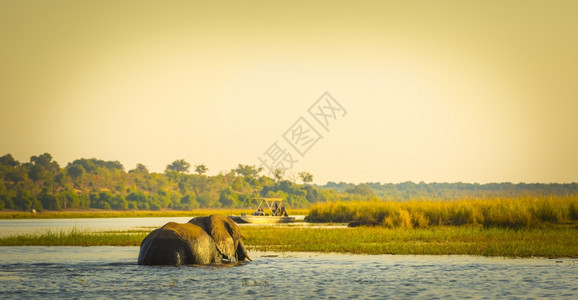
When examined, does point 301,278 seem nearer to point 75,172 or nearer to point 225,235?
point 225,235

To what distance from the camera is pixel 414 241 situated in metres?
32.1

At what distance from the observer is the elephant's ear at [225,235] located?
75.7ft

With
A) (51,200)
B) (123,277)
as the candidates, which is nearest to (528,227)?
(123,277)

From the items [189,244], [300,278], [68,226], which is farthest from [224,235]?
[68,226]

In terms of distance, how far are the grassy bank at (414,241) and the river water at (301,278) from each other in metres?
1.76

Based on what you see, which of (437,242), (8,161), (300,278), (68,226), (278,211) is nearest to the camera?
(300,278)

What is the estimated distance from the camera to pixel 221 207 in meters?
183

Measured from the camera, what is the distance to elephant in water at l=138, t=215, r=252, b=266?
2180cm

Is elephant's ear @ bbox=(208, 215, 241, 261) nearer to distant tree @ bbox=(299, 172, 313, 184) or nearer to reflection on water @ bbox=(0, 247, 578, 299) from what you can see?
reflection on water @ bbox=(0, 247, 578, 299)

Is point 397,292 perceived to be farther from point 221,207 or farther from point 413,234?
point 221,207

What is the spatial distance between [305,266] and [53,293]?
28.2 ft

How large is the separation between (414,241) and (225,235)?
11.9 m

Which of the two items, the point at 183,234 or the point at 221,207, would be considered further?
the point at 221,207

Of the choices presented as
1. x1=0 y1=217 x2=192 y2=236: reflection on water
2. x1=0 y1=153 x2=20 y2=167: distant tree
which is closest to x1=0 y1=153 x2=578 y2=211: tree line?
x1=0 y1=153 x2=20 y2=167: distant tree
